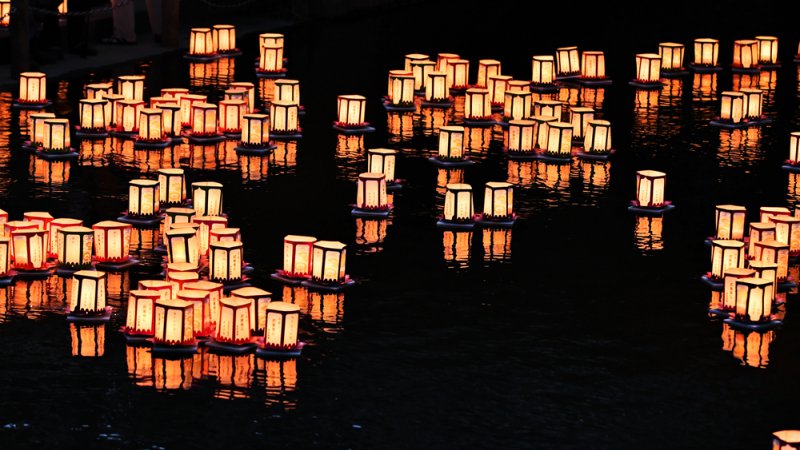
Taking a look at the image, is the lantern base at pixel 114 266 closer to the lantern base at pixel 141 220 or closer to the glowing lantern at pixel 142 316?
the lantern base at pixel 141 220

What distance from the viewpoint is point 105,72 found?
41.6 metres

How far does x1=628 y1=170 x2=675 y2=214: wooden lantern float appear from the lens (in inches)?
1233

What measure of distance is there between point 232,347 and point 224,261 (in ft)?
9.48

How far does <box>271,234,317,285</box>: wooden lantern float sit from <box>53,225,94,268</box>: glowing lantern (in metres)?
2.79

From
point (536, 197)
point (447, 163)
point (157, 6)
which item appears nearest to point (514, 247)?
point (536, 197)

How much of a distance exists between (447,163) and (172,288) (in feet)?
35.7

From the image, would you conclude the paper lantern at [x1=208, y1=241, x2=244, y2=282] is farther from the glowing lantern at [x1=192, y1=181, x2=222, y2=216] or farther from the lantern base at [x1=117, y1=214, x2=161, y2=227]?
the lantern base at [x1=117, y1=214, x2=161, y2=227]

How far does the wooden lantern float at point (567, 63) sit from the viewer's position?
1695 inches

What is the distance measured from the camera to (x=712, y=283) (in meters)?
27.0

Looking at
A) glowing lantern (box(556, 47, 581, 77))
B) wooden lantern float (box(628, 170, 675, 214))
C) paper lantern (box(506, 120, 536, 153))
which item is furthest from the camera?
glowing lantern (box(556, 47, 581, 77))

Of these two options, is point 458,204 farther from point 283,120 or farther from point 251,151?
point 283,120

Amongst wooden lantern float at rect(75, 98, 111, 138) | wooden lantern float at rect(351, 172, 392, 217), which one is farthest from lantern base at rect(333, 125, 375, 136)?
wooden lantern float at rect(351, 172, 392, 217)

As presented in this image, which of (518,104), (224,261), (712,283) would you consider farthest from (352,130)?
(712,283)

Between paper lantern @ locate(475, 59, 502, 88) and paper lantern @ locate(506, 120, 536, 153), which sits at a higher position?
paper lantern @ locate(475, 59, 502, 88)
